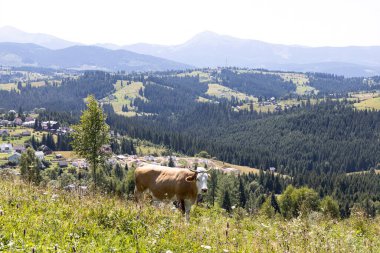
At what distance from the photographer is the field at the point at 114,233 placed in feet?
27.3

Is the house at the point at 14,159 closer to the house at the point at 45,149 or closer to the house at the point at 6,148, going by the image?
the house at the point at 6,148

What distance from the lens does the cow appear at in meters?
16.1

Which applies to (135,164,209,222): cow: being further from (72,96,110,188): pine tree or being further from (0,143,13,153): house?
(0,143,13,153): house

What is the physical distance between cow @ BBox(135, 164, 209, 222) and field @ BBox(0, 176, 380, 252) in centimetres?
380

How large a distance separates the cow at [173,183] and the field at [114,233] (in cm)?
Result: 380

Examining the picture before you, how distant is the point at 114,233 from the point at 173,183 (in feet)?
24.5

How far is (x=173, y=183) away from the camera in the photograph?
1678cm

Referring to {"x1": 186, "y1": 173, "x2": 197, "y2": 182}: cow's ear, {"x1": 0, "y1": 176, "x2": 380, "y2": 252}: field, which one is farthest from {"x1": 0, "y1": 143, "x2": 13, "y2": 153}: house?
{"x1": 0, "y1": 176, "x2": 380, "y2": 252}: field

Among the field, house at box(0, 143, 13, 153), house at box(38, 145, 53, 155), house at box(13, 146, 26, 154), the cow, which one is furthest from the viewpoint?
house at box(38, 145, 53, 155)

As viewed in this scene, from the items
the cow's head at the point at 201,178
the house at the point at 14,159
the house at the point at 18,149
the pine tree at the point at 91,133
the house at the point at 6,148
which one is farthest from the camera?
the house at the point at 18,149

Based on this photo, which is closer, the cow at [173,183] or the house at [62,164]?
the cow at [173,183]

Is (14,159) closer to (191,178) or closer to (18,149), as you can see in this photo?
(18,149)

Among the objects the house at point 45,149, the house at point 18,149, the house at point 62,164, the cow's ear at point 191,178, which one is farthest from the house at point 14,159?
the cow's ear at point 191,178

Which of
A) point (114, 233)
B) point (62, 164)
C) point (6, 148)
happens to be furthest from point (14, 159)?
point (114, 233)
